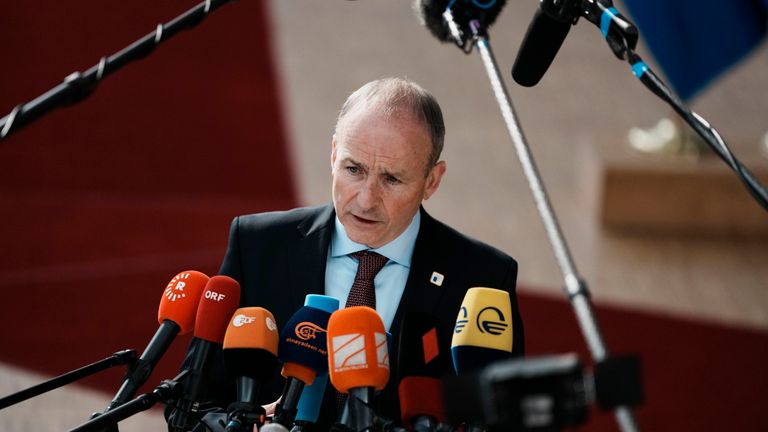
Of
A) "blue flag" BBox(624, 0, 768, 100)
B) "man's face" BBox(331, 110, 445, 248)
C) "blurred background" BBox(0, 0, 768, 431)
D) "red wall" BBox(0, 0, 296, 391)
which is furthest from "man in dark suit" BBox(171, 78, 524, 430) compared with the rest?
"blue flag" BBox(624, 0, 768, 100)

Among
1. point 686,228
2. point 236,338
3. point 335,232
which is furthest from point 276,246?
point 686,228

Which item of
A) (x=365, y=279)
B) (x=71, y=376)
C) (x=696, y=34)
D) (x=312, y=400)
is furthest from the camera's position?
(x=696, y=34)

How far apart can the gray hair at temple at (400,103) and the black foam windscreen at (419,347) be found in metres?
0.32

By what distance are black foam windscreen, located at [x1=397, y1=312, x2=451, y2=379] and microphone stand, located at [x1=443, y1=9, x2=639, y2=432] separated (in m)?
0.22

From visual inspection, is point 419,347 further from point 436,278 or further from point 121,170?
point 121,170

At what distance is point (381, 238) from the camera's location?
168cm

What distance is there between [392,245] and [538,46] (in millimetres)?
383

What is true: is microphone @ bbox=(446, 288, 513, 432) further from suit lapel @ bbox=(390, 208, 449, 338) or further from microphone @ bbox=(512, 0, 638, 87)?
microphone @ bbox=(512, 0, 638, 87)

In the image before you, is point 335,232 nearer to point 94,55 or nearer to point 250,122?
point 250,122

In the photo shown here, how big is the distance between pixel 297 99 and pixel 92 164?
4.49 feet

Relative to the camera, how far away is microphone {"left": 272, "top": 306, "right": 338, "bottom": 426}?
1.41 meters

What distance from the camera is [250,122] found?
6.34 meters

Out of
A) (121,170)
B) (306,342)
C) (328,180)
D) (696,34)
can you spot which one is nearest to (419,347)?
(306,342)

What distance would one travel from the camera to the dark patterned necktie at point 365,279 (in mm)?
1663
